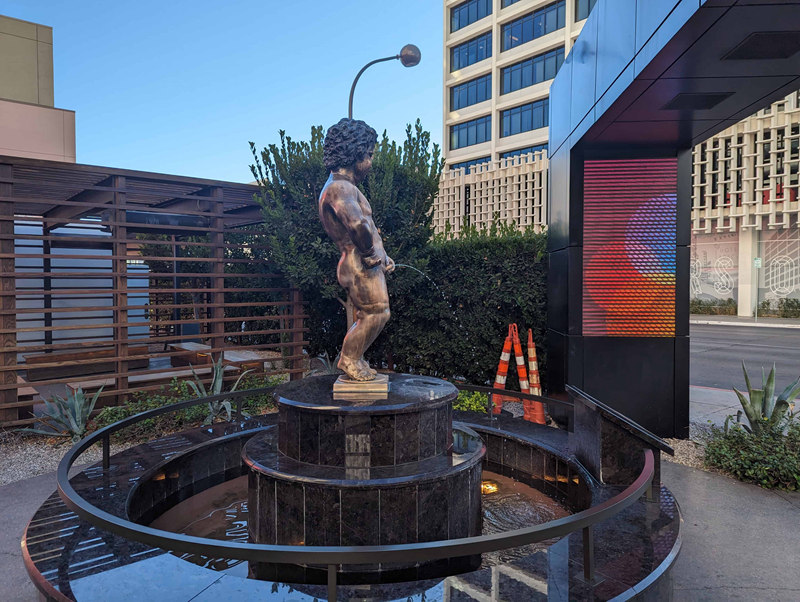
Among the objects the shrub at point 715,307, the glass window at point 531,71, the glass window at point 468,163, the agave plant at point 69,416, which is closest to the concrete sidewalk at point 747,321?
the shrub at point 715,307

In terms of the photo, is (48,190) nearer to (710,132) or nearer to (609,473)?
(609,473)

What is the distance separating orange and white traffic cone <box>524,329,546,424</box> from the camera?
8117 millimetres

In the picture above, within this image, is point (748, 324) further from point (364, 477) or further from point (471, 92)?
point (364, 477)

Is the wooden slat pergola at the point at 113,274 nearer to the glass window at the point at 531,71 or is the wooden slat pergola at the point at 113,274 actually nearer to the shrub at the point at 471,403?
the shrub at the point at 471,403

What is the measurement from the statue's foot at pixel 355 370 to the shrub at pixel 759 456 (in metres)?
4.35

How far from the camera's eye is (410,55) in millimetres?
10648

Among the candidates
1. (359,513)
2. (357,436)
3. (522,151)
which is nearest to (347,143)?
(357,436)

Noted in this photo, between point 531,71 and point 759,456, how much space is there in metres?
34.5

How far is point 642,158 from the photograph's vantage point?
7.31 meters

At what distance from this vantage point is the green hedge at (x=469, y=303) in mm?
9367

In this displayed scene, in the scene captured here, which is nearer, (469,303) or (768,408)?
(768,408)

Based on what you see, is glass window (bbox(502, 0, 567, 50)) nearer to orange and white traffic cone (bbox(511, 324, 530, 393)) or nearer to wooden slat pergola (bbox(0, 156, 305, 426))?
wooden slat pergola (bbox(0, 156, 305, 426))

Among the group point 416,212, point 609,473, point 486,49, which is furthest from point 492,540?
point 486,49

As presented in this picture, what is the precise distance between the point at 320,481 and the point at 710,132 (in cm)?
644
